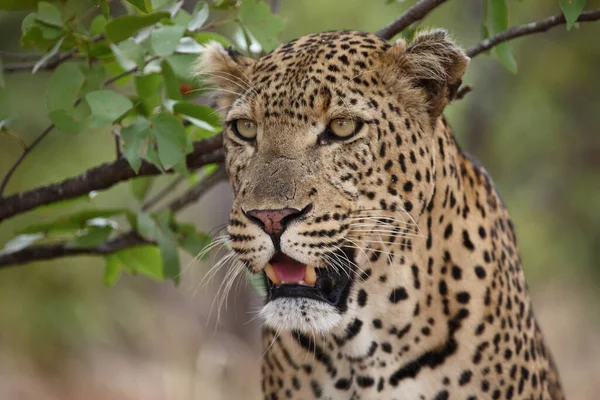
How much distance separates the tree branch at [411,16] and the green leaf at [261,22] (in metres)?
0.70

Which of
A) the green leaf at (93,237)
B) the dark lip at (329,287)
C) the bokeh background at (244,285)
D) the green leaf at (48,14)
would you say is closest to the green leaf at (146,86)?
the green leaf at (48,14)

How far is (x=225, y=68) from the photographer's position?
19.3 feet

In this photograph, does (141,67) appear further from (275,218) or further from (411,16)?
(411,16)

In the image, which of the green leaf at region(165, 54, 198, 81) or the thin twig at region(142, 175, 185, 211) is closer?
the green leaf at region(165, 54, 198, 81)

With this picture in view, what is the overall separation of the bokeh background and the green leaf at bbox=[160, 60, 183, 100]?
7.72 meters

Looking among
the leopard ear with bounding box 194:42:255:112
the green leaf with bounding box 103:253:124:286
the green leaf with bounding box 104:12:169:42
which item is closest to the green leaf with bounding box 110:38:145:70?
the green leaf with bounding box 104:12:169:42

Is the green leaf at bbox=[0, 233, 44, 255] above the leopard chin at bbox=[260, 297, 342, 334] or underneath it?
above

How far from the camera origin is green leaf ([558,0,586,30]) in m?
5.16

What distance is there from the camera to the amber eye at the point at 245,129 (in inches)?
217

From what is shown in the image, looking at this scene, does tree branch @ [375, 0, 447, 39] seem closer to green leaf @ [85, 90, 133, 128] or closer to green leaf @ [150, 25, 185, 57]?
green leaf @ [150, 25, 185, 57]

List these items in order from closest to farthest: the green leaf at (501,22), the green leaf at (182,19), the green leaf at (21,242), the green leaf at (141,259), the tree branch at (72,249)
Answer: the green leaf at (182,19) → the green leaf at (501,22) → the green leaf at (21,242) → the tree branch at (72,249) → the green leaf at (141,259)

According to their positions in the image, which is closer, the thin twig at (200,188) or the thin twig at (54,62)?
the thin twig at (54,62)

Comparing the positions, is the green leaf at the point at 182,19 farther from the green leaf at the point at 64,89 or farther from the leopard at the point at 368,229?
the green leaf at the point at 64,89

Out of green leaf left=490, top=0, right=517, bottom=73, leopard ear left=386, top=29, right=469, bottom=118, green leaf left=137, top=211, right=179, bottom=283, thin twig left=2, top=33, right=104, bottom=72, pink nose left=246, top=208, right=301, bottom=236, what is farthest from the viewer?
green leaf left=137, top=211, right=179, bottom=283
